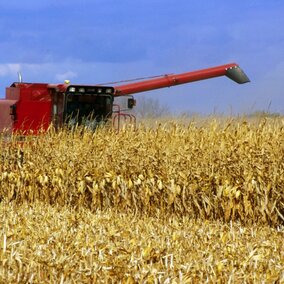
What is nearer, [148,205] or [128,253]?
[128,253]

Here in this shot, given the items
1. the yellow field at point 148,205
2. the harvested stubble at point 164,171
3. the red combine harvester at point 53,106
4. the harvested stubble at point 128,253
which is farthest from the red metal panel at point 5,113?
the harvested stubble at point 128,253

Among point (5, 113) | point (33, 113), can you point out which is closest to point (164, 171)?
point (33, 113)

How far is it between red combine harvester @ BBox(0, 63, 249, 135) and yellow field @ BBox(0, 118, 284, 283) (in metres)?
0.69

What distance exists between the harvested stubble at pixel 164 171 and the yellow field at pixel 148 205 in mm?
12

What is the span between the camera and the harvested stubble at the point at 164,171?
20.5 feet

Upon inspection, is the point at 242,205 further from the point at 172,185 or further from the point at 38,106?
the point at 38,106

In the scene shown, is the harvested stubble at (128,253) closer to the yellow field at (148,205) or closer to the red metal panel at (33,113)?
the yellow field at (148,205)

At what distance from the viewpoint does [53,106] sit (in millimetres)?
10094

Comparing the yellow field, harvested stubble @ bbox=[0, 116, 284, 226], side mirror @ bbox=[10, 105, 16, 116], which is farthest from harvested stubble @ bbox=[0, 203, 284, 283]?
side mirror @ bbox=[10, 105, 16, 116]

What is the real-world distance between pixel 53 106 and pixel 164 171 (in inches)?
150

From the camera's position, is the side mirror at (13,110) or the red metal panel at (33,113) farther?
the side mirror at (13,110)

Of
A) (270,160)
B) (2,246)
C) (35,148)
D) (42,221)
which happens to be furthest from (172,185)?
(2,246)

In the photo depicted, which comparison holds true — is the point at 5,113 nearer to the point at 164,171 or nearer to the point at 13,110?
the point at 13,110

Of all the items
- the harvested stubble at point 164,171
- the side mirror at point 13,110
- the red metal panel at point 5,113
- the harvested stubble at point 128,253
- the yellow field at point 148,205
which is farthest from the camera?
the red metal panel at point 5,113
